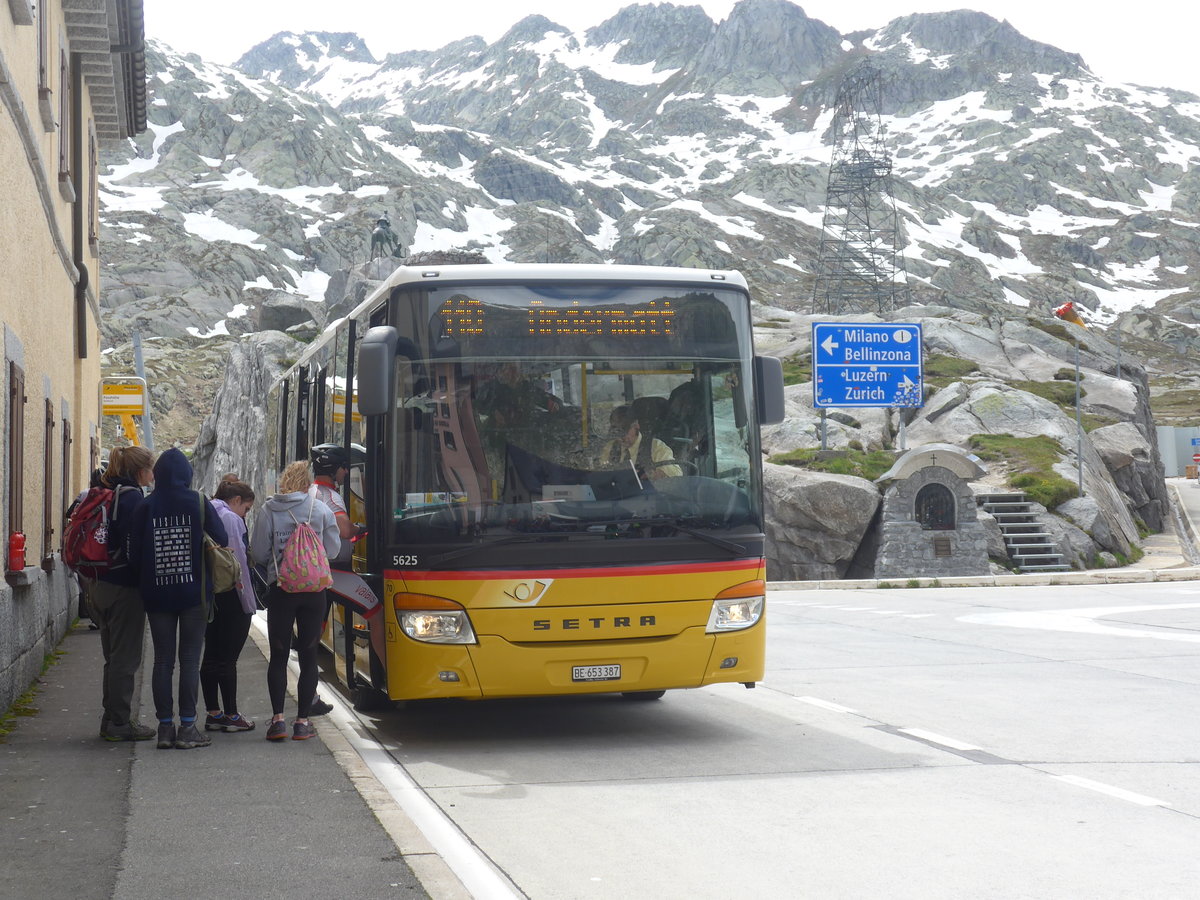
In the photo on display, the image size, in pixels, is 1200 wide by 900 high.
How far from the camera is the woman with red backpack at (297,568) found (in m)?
8.49

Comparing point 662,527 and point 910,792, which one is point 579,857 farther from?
point 662,527

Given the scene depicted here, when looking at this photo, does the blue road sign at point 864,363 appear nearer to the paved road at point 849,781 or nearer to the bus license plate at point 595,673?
the paved road at point 849,781

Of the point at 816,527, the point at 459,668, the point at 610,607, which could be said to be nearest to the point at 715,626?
the point at 610,607

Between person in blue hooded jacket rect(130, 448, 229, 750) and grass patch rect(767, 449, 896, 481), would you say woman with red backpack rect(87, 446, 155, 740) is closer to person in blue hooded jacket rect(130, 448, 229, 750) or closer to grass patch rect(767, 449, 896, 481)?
person in blue hooded jacket rect(130, 448, 229, 750)

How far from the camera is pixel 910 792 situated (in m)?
7.18

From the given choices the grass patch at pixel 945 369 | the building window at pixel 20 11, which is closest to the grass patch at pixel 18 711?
the building window at pixel 20 11

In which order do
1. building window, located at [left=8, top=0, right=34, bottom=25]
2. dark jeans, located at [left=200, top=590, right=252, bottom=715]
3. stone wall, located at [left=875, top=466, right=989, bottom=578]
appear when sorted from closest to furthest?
dark jeans, located at [left=200, top=590, right=252, bottom=715] → building window, located at [left=8, top=0, right=34, bottom=25] → stone wall, located at [left=875, top=466, right=989, bottom=578]

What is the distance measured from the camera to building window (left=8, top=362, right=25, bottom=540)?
1154cm

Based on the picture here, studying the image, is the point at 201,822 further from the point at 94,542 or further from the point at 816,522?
the point at 816,522

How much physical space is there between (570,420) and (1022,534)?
29.7 meters

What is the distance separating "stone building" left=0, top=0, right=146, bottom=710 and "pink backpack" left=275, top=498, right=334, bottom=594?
8.03 feet

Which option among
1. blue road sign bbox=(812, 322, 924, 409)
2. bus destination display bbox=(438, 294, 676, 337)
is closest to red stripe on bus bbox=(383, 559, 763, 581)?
bus destination display bbox=(438, 294, 676, 337)

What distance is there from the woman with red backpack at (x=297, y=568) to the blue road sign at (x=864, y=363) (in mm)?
25955

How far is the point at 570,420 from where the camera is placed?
8477 millimetres
